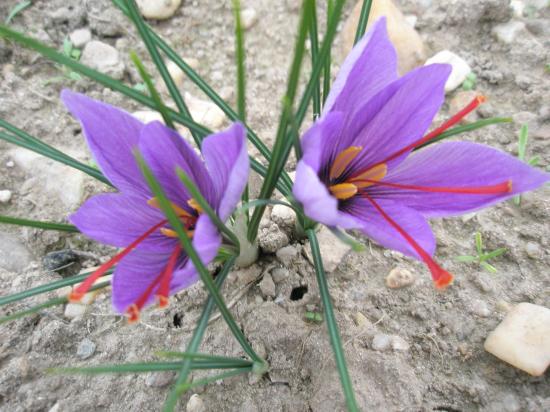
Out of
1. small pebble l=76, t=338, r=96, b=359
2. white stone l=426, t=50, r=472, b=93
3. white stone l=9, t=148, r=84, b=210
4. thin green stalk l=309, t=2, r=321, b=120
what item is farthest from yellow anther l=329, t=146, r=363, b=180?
white stone l=426, t=50, r=472, b=93

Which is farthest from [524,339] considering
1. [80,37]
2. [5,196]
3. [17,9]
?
[17,9]

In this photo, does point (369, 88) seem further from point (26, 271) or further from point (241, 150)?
point (26, 271)

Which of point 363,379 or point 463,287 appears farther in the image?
point 463,287

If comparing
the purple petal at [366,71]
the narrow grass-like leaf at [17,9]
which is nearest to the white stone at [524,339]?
the purple petal at [366,71]

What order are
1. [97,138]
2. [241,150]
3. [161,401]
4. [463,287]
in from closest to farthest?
[241,150]
[97,138]
[161,401]
[463,287]

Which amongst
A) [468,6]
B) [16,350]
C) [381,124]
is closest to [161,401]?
[16,350]

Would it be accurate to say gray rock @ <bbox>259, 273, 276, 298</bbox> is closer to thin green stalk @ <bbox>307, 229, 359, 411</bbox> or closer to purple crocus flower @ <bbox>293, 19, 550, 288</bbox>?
thin green stalk @ <bbox>307, 229, 359, 411</bbox>
